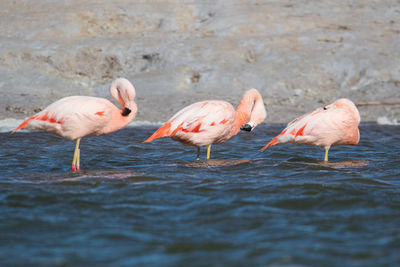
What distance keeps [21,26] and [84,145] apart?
6023mm

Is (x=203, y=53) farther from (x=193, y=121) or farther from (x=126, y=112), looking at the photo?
(x=126, y=112)

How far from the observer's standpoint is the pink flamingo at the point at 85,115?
18.3 feet

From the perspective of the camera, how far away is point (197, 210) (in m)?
4.02

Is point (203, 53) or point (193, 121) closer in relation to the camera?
point (193, 121)

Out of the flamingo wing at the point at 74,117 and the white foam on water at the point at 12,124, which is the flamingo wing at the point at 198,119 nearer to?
the flamingo wing at the point at 74,117

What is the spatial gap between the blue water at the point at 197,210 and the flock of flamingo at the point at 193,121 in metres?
0.29

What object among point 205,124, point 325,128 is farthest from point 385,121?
point 205,124

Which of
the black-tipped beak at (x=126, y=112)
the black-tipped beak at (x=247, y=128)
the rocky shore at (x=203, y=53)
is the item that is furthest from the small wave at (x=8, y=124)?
the black-tipped beak at (x=247, y=128)

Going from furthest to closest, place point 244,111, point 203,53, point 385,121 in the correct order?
1. point 203,53
2. point 385,121
3. point 244,111

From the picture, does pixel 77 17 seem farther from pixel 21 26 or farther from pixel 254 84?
pixel 254 84

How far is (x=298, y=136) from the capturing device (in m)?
6.34

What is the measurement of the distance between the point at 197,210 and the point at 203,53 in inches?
315

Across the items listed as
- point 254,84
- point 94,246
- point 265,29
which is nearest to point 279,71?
point 254,84

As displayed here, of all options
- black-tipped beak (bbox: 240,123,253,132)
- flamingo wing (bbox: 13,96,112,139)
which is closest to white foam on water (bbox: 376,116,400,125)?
black-tipped beak (bbox: 240,123,253,132)
